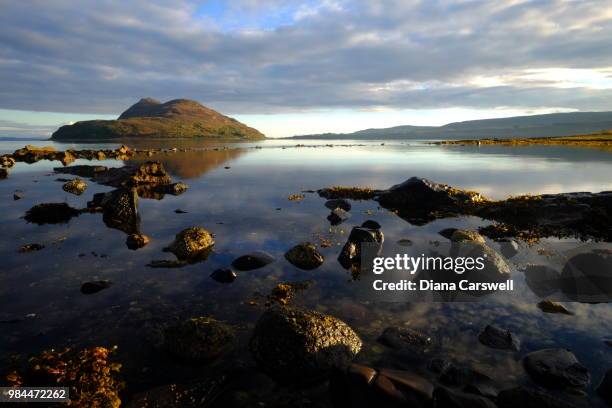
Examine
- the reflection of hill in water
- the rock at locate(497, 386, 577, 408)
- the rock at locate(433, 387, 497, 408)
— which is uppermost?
the reflection of hill in water

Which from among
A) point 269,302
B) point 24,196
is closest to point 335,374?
point 269,302

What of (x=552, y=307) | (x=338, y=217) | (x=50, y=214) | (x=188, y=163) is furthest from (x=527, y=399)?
(x=188, y=163)

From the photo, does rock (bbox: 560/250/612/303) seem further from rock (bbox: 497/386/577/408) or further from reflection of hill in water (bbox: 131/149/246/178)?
reflection of hill in water (bbox: 131/149/246/178)

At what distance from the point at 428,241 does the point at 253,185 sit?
2839cm

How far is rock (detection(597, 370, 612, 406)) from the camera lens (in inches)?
360

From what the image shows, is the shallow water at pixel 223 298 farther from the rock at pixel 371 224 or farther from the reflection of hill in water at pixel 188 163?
the reflection of hill in water at pixel 188 163

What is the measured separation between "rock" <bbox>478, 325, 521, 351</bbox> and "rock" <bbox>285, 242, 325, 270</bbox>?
27.0 feet

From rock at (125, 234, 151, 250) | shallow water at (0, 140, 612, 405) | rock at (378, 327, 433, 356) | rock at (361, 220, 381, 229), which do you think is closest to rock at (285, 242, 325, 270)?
shallow water at (0, 140, 612, 405)

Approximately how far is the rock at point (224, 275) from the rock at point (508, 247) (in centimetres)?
1413

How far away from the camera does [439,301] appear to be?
14562 mm

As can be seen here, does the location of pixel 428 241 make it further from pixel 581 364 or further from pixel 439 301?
pixel 581 364

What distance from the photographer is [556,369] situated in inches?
393

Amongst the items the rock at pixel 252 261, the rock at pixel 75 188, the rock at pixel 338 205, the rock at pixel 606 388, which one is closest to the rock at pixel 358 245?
the rock at pixel 252 261

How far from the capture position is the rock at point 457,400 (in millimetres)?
8211
